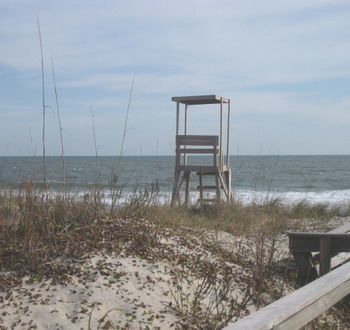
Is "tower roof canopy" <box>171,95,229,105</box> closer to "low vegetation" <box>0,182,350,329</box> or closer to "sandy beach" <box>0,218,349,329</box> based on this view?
"low vegetation" <box>0,182,350,329</box>

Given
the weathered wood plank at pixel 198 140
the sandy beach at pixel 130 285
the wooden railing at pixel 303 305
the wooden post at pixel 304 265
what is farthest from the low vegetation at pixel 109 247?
the weathered wood plank at pixel 198 140

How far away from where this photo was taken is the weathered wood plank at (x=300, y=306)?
7.28 ft

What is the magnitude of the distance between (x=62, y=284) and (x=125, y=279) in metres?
0.54

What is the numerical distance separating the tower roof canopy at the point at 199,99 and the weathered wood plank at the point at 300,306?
8.77 metres

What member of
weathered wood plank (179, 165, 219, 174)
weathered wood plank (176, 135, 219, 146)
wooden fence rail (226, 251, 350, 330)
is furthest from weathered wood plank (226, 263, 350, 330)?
weathered wood plank (179, 165, 219, 174)

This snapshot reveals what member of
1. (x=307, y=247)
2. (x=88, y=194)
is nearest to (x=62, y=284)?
(x=88, y=194)

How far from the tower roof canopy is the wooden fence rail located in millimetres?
8780

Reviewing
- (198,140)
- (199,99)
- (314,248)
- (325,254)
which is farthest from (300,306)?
(199,99)

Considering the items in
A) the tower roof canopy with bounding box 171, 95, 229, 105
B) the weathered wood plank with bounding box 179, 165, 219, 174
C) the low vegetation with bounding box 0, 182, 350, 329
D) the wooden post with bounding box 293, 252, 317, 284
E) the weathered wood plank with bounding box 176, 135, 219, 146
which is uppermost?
the tower roof canopy with bounding box 171, 95, 229, 105

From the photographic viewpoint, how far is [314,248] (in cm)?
620

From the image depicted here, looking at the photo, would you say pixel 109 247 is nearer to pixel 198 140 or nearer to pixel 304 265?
pixel 304 265

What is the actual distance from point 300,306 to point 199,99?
986 centimetres

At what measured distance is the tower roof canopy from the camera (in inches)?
472

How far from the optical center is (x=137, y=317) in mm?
4102
